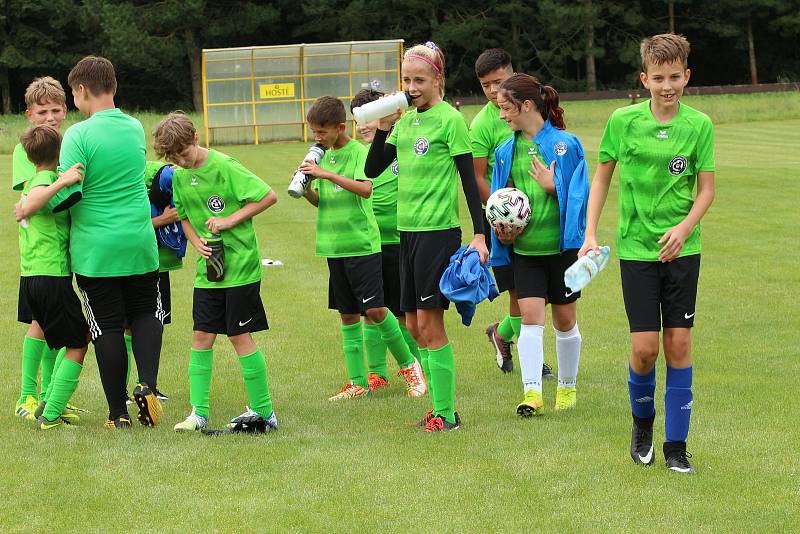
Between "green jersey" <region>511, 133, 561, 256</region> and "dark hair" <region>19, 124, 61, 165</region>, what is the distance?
2.81 m

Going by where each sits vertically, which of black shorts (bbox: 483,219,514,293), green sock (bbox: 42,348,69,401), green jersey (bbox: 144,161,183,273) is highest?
green jersey (bbox: 144,161,183,273)

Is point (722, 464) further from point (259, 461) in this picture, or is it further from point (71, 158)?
point (71, 158)

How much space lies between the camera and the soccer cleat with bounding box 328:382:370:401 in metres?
7.43

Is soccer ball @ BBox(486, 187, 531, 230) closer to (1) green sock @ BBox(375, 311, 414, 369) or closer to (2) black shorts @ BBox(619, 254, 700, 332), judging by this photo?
(2) black shorts @ BBox(619, 254, 700, 332)

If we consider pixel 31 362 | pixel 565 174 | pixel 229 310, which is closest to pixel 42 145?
pixel 31 362

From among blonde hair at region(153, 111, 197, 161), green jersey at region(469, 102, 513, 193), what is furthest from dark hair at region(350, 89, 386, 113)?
blonde hair at region(153, 111, 197, 161)

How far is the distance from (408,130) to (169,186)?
71.4 inches

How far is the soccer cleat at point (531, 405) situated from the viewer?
21.8 ft

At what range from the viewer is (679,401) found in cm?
541

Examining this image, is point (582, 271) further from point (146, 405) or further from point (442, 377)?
point (146, 405)

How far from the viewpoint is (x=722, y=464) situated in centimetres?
554

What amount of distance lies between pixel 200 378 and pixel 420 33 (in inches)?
2202

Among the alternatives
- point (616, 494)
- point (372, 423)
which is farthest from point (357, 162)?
point (616, 494)

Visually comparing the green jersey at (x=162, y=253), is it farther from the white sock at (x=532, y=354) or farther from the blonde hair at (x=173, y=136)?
the white sock at (x=532, y=354)
